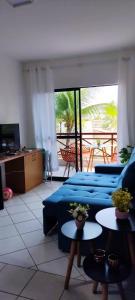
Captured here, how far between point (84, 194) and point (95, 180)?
29.6 inches

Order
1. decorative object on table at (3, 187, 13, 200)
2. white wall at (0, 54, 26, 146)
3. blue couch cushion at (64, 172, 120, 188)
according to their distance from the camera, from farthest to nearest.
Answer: white wall at (0, 54, 26, 146), decorative object on table at (3, 187, 13, 200), blue couch cushion at (64, 172, 120, 188)

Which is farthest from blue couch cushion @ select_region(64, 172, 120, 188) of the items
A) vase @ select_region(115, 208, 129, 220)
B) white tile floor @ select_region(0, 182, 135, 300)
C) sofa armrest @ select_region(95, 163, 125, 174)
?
vase @ select_region(115, 208, 129, 220)

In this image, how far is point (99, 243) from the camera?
2.16 meters

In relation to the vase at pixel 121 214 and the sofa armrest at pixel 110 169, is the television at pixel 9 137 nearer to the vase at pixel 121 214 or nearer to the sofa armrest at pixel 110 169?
the sofa armrest at pixel 110 169

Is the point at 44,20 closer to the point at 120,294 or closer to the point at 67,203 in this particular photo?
the point at 67,203

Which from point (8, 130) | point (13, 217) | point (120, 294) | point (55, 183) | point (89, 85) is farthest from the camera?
point (55, 183)

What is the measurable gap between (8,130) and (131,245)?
10.1 feet

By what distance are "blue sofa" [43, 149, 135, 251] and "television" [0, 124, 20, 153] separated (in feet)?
4.71

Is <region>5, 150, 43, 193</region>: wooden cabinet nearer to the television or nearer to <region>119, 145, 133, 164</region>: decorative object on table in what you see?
the television

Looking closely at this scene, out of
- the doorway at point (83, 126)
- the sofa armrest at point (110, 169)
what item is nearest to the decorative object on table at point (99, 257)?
the sofa armrest at point (110, 169)

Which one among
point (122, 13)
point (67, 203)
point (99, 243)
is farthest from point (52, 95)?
point (99, 243)

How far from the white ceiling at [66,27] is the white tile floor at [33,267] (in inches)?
98.5

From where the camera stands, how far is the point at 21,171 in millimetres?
4289

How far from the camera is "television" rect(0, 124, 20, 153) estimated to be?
418 cm
